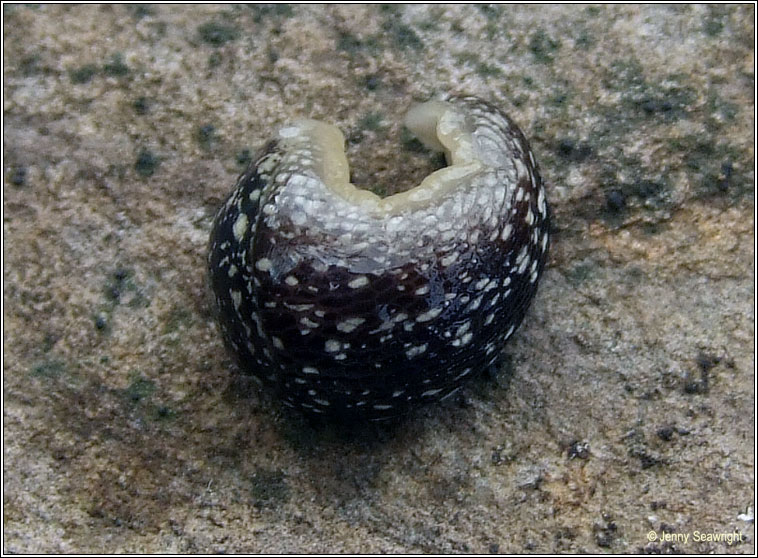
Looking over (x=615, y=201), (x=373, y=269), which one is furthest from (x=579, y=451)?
(x=373, y=269)

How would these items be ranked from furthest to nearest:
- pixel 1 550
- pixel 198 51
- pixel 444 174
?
pixel 198 51 → pixel 1 550 → pixel 444 174

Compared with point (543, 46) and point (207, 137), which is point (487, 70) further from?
point (207, 137)

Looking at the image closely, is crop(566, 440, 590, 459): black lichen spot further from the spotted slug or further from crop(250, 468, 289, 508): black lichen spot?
crop(250, 468, 289, 508): black lichen spot

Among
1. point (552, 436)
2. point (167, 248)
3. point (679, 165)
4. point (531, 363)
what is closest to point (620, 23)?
point (679, 165)

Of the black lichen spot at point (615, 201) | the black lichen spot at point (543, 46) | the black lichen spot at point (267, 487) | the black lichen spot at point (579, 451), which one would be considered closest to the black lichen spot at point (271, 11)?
the black lichen spot at point (543, 46)

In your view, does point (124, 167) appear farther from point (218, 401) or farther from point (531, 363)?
point (531, 363)
